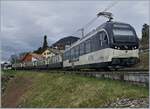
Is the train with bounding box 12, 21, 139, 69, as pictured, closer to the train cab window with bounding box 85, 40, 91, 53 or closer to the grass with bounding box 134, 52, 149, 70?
the train cab window with bounding box 85, 40, 91, 53

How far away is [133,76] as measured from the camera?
1441 cm

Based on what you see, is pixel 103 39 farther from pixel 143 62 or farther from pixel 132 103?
pixel 143 62

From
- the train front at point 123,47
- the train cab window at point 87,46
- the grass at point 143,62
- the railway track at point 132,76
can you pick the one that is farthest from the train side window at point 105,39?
the grass at point 143,62

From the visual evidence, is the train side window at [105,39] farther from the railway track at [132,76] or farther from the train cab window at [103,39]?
the railway track at [132,76]

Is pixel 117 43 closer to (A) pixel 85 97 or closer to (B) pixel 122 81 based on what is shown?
(B) pixel 122 81

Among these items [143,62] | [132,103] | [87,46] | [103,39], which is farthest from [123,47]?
[143,62]

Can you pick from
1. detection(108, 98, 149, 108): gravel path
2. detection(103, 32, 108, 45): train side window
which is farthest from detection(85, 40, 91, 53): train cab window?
detection(108, 98, 149, 108): gravel path

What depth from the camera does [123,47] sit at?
776 inches

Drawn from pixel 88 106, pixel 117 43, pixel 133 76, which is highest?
pixel 117 43

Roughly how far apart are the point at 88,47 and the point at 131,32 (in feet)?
16.5

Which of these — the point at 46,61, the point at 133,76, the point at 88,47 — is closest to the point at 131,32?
the point at 88,47

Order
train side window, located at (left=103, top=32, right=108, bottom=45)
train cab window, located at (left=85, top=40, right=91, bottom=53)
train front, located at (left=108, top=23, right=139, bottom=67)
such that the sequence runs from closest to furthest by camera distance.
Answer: train front, located at (left=108, top=23, right=139, bottom=67) → train side window, located at (left=103, top=32, right=108, bottom=45) → train cab window, located at (left=85, top=40, right=91, bottom=53)

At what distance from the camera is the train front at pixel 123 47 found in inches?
771

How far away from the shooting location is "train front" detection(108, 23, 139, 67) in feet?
64.3
